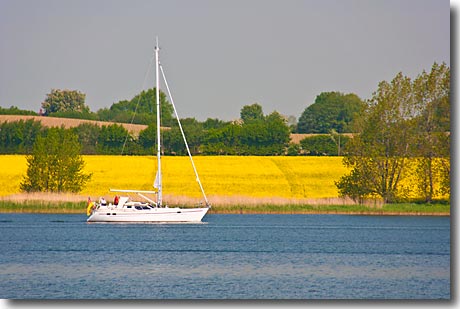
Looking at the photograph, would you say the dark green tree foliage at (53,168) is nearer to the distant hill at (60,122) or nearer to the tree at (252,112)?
the distant hill at (60,122)

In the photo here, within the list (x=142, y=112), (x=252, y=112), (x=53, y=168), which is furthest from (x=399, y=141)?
(x=252, y=112)

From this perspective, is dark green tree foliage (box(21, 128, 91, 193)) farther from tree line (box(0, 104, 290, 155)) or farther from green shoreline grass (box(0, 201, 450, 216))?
tree line (box(0, 104, 290, 155))

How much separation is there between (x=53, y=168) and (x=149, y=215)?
14.1m

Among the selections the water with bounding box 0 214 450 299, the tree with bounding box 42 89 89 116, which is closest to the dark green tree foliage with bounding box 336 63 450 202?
the water with bounding box 0 214 450 299

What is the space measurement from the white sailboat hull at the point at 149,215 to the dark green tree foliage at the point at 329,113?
48618 mm

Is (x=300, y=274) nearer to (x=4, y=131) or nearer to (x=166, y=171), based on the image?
(x=166, y=171)

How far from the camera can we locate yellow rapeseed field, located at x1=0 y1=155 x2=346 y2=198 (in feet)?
203

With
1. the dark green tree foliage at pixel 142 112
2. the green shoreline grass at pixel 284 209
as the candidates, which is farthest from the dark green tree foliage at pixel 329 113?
the green shoreline grass at pixel 284 209

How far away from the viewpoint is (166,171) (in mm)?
65812

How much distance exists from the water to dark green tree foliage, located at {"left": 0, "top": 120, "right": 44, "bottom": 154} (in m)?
26.9

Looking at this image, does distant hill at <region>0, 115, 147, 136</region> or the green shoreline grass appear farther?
distant hill at <region>0, 115, 147, 136</region>

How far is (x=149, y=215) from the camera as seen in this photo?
46500 millimetres

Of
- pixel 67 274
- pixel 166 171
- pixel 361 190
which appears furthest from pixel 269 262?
A: pixel 166 171

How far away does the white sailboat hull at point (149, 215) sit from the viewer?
152 ft
